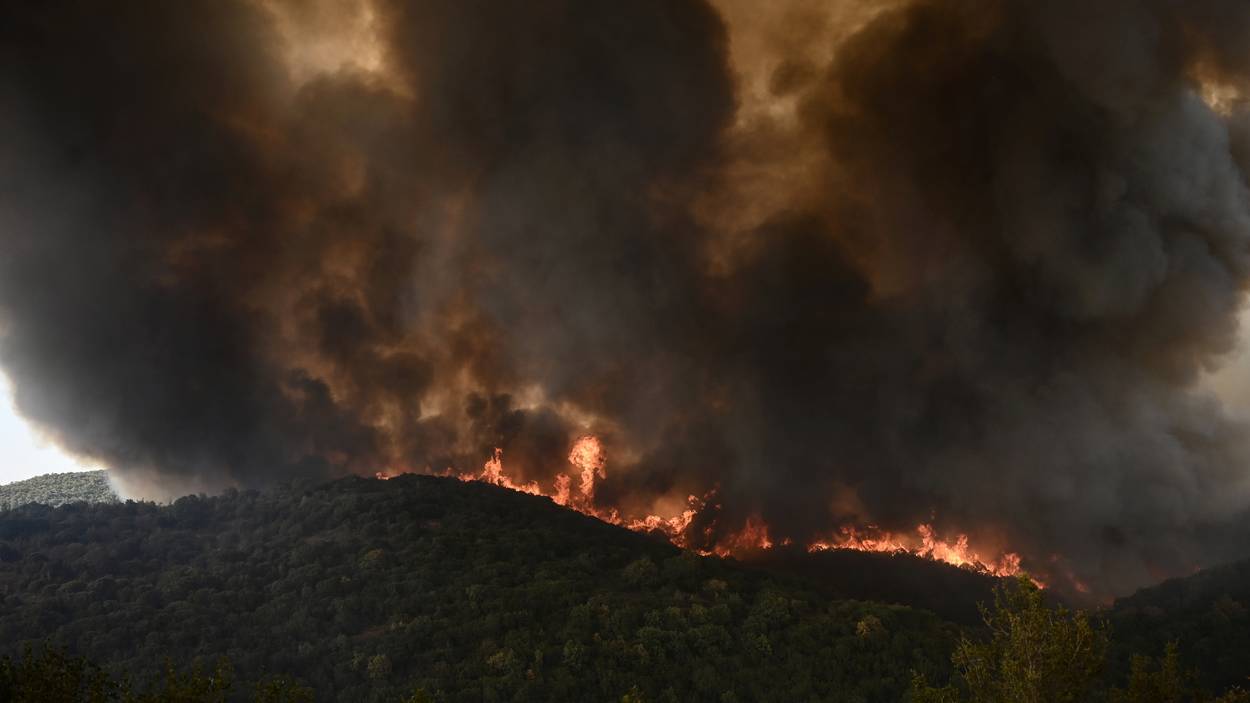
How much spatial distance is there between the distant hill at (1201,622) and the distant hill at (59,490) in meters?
109

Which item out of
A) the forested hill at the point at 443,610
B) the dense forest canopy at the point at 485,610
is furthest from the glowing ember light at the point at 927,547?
the forested hill at the point at 443,610

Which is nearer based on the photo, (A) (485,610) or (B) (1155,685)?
(B) (1155,685)

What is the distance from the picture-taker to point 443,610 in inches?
2205

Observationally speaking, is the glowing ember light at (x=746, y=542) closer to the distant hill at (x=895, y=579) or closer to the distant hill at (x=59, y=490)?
the distant hill at (x=895, y=579)

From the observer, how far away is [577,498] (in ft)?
307

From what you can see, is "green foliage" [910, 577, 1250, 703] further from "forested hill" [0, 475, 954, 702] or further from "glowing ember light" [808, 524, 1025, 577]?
"glowing ember light" [808, 524, 1025, 577]

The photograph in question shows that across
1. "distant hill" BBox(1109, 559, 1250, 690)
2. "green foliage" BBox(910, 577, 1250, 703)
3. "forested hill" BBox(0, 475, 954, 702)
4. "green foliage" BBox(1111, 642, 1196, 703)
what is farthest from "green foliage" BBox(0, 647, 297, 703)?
"distant hill" BBox(1109, 559, 1250, 690)

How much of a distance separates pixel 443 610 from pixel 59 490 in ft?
300

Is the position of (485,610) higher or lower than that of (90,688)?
higher

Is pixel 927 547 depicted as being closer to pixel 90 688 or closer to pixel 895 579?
pixel 895 579

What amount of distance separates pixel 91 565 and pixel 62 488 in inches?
2558

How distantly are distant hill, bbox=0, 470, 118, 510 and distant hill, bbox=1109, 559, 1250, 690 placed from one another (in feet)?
356

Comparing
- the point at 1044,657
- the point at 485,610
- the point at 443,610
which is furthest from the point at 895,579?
the point at 1044,657

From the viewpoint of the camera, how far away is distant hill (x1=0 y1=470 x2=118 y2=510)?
110 m
